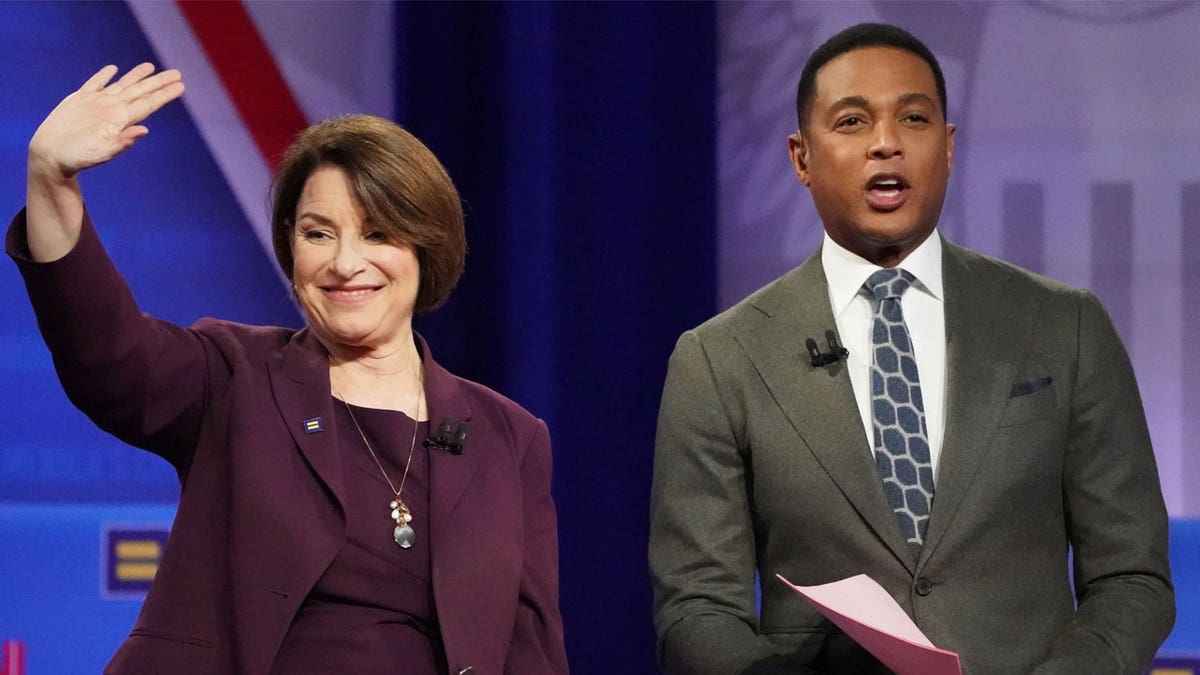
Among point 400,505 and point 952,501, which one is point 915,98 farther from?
point 400,505

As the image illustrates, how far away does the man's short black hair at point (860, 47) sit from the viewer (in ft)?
8.46

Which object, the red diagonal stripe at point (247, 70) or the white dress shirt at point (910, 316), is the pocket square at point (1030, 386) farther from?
the red diagonal stripe at point (247, 70)

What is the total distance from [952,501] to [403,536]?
79 cm

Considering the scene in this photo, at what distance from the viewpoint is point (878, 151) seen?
2.49 metres

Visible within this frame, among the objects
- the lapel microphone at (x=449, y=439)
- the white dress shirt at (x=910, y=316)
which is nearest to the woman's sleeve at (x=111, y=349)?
the lapel microphone at (x=449, y=439)

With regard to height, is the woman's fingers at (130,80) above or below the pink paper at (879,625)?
above

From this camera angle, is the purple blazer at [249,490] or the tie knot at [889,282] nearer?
the purple blazer at [249,490]

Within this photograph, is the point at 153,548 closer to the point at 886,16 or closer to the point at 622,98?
the point at 622,98

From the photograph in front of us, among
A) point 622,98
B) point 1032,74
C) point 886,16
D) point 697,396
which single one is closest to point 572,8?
point 622,98

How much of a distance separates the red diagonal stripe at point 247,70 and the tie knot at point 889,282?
1.54m

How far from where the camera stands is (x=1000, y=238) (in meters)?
3.55

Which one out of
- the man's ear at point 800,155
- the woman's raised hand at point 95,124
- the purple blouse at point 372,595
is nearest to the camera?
the woman's raised hand at point 95,124

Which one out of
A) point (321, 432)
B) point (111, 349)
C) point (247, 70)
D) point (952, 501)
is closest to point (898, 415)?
point (952, 501)

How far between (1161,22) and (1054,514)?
1.53 m
